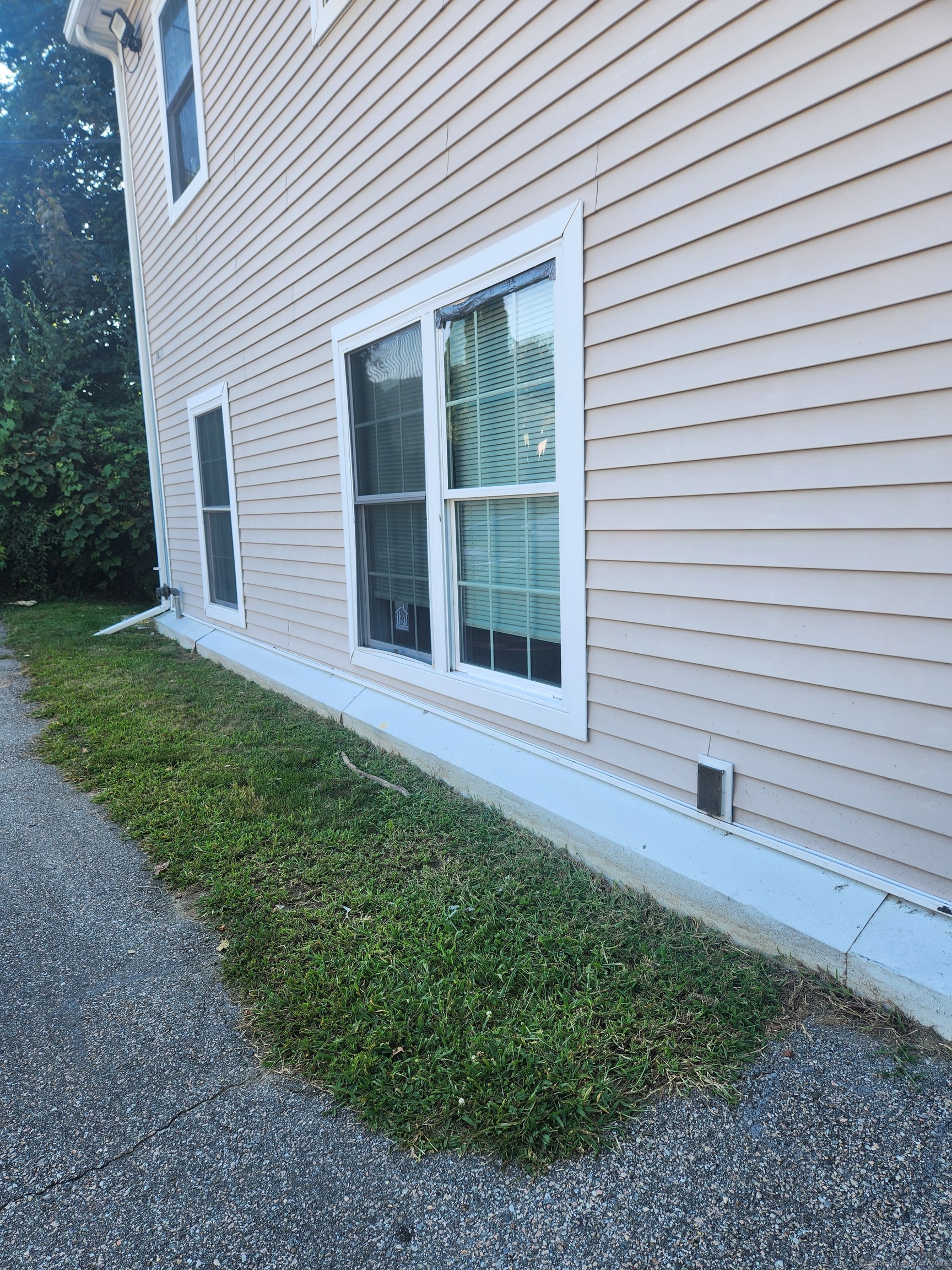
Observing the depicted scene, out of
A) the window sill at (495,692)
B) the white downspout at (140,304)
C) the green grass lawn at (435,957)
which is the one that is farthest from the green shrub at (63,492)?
the window sill at (495,692)

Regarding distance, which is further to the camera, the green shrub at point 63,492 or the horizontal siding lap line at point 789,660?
the green shrub at point 63,492

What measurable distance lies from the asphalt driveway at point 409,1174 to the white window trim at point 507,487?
1439 mm

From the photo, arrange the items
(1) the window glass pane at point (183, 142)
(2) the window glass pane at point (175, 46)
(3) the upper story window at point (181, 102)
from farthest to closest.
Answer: (1) the window glass pane at point (183, 142) → (2) the window glass pane at point (175, 46) → (3) the upper story window at point (181, 102)

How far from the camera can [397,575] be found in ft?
13.4

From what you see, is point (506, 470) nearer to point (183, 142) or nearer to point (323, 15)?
point (323, 15)

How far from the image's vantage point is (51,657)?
6.58m

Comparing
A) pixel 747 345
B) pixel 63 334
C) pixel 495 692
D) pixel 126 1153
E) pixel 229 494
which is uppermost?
pixel 63 334

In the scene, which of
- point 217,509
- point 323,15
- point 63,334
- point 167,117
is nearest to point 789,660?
point 323,15

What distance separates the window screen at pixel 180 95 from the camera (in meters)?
5.91

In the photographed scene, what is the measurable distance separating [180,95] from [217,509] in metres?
3.37

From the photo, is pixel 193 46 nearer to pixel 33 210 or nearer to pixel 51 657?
pixel 51 657

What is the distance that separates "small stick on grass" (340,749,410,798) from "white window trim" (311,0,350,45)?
12.5 ft

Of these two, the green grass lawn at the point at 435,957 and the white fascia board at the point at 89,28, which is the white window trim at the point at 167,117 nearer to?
the white fascia board at the point at 89,28

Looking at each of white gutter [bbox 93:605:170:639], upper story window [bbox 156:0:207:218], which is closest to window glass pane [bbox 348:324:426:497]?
upper story window [bbox 156:0:207:218]
